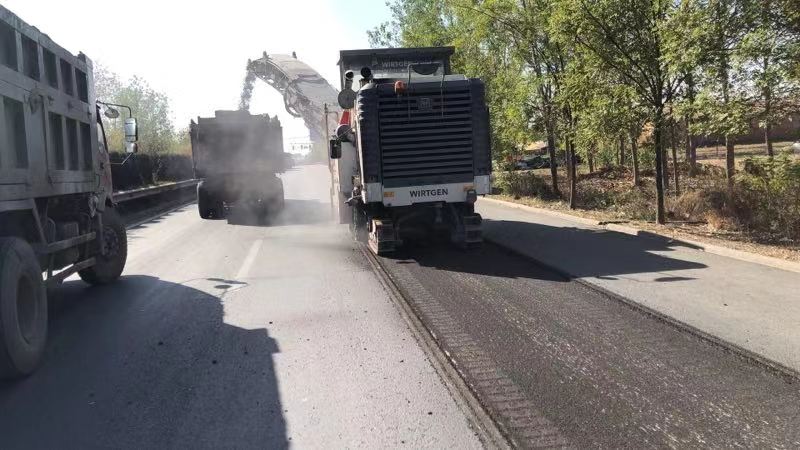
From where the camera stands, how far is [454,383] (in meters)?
4.50

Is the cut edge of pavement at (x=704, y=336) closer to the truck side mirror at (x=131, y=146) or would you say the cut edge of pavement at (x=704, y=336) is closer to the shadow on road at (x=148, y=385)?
the shadow on road at (x=148, y=385)

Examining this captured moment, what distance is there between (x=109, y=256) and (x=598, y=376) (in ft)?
22.3

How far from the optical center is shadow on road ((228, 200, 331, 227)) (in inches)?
639

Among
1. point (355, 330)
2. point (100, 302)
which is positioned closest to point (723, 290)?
point (355, 330)

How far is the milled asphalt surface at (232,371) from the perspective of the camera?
382 cm

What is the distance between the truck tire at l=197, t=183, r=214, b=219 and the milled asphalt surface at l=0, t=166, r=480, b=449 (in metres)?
8.68

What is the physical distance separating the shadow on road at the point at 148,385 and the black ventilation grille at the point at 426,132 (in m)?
3.90

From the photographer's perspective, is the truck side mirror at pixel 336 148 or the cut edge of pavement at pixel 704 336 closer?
the cut edge of pavement at pixel 704 336

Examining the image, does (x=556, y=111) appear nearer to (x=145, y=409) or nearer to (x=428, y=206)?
(x=428, y=206)

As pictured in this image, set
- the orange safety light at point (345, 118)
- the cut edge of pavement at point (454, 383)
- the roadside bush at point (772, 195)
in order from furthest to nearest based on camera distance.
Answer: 1. the orange safety light at point (345, 118)
2. the roadside bush at point (772, 195)
3. the cut edge of pavement at point (454, 383)

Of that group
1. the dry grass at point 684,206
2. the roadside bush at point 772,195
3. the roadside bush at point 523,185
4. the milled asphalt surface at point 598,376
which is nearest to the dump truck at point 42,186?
the milled asphalt surface at point 598,376

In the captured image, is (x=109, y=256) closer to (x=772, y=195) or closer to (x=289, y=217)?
(x=289, y=217)

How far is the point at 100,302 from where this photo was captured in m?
7.55

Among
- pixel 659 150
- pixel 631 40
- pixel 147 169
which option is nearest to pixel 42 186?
pixel 631 40
